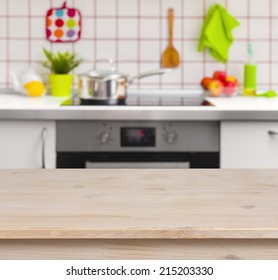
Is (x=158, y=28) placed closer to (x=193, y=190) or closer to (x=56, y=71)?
(x=56, y=71)

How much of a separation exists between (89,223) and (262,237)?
10.1 inches

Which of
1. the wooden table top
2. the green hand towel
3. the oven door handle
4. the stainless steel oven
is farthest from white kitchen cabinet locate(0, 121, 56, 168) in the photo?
the wooden table top

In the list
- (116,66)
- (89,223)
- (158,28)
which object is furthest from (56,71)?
(89,223)

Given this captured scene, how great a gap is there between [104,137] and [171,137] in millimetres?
258

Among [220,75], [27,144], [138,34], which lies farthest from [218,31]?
[27,144]

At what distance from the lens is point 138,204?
125 centimetres

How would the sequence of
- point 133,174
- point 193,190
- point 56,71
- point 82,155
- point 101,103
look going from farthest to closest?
point 56,71 < point 101,103 < point 82,155 < point 133,174 < point 193,190

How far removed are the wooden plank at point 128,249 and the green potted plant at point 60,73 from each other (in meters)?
2.26

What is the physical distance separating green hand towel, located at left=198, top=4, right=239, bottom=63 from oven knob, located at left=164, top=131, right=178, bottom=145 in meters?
0.77

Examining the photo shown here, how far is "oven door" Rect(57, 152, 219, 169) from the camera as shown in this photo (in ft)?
9.34

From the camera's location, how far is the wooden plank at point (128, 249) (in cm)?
111

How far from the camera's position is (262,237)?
1.09m

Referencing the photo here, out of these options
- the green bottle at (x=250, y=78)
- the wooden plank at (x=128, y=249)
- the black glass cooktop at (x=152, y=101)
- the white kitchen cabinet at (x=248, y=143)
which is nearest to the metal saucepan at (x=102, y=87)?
the black glass cooktop at (x=152, y=101)

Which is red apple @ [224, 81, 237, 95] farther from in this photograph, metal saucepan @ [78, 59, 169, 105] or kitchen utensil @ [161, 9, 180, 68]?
metal saucepan @ [78, 59, 169, 105]
